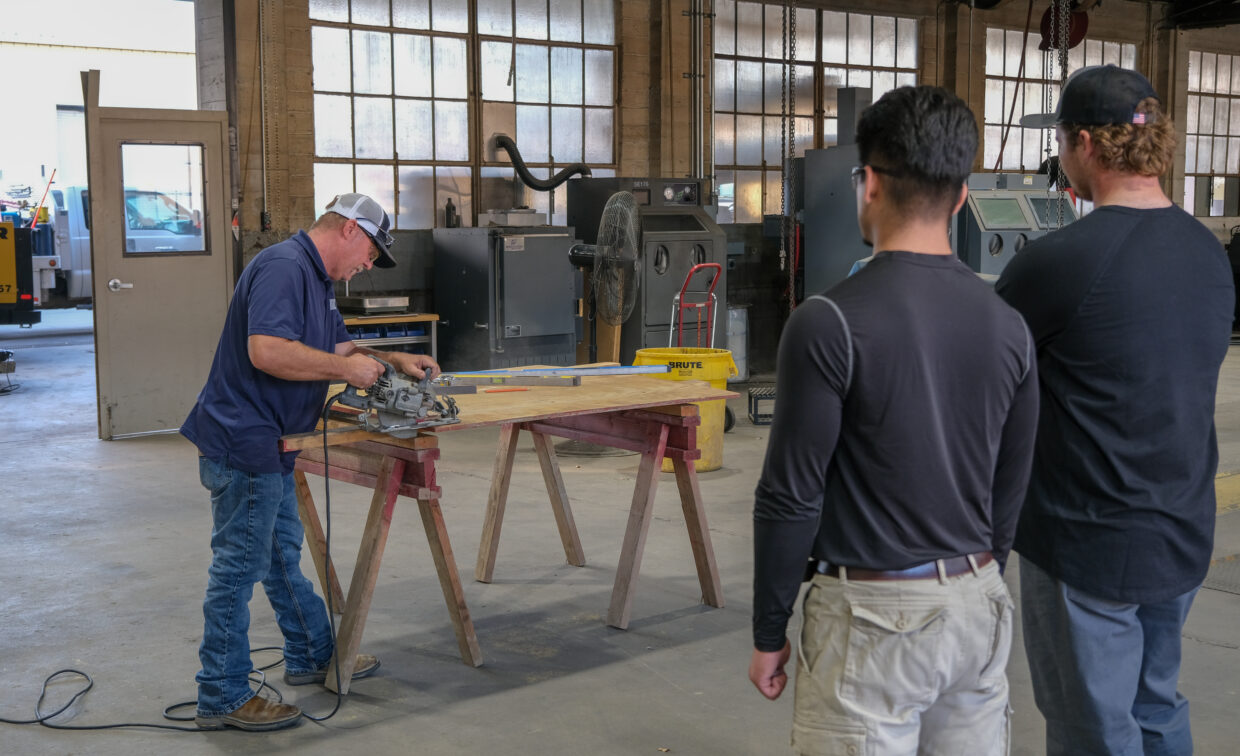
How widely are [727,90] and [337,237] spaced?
815 centimetres

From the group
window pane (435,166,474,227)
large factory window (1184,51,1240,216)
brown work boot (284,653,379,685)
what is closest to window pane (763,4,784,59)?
window pane (435,166,474,227)

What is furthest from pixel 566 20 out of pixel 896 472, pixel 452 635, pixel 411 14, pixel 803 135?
pixel 896 472

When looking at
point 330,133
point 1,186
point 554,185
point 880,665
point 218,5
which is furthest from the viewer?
point 1,186

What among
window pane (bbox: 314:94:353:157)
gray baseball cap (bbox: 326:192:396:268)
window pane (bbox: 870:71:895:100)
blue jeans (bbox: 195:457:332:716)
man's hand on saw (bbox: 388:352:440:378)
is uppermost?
window pane (bbox: 870:71:895:100)

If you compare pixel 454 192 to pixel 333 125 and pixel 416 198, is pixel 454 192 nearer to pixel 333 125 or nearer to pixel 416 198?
pixel 416 198

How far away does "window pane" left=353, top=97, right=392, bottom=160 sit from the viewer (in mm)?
9172

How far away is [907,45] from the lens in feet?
39.9

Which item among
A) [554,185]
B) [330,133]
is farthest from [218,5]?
[554,185]

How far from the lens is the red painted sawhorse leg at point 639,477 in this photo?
433 centimetres

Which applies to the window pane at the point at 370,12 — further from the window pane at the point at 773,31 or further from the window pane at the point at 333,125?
the window pane at the point at 773,31

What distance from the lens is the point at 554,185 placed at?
979 centimetres

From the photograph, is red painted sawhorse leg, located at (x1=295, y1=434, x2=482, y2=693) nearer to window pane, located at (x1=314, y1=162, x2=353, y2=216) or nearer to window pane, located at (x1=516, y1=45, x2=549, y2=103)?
window pane, located at (x1=314, y1=162, x2=353, y2=216)

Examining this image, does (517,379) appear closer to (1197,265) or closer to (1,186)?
(1197,265)

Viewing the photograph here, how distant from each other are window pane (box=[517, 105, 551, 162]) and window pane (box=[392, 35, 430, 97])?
0.86 m
